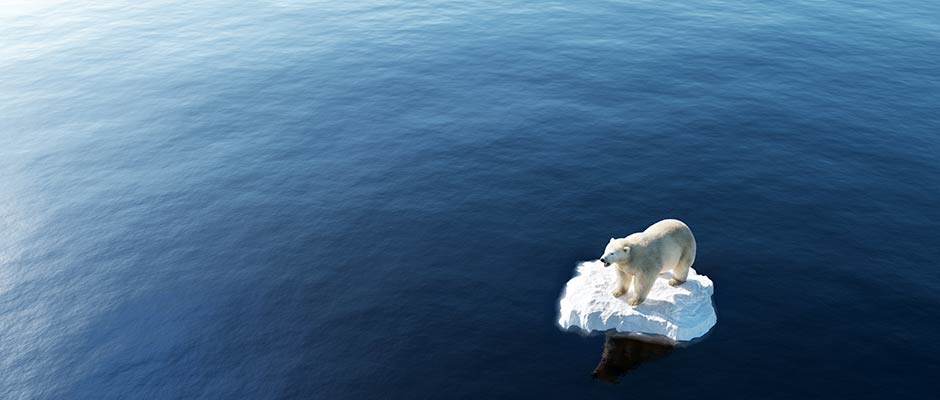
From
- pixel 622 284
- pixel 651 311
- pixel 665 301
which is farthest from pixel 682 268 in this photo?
pixel 622 284

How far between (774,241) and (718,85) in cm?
4288

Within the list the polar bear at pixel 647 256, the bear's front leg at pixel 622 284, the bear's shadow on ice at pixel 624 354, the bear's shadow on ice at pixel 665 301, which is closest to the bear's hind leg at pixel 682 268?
the polar bear at pixel 647 256

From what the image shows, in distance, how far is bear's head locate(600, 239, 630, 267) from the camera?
48781 mm

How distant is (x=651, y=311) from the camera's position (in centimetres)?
5159

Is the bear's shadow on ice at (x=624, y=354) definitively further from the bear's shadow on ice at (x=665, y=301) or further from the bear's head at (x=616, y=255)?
the bear's head at (x=616, y=255)

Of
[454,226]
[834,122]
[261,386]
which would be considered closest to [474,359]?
[261,386]

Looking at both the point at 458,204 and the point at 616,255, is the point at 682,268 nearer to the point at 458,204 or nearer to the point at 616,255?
the point at 616,255

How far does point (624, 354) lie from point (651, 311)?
4239mm

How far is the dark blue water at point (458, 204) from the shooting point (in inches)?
1980

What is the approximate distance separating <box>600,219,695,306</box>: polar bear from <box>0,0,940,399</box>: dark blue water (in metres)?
5.69

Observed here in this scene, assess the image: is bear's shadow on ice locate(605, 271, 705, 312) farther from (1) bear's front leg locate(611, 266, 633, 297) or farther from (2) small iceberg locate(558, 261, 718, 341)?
(1) bear's front leg locate(611, 266, 633, 297)

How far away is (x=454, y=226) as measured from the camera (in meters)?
68.1

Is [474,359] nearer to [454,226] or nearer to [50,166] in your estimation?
[454,226]

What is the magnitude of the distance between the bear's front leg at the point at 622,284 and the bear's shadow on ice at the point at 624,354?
11.5ft
